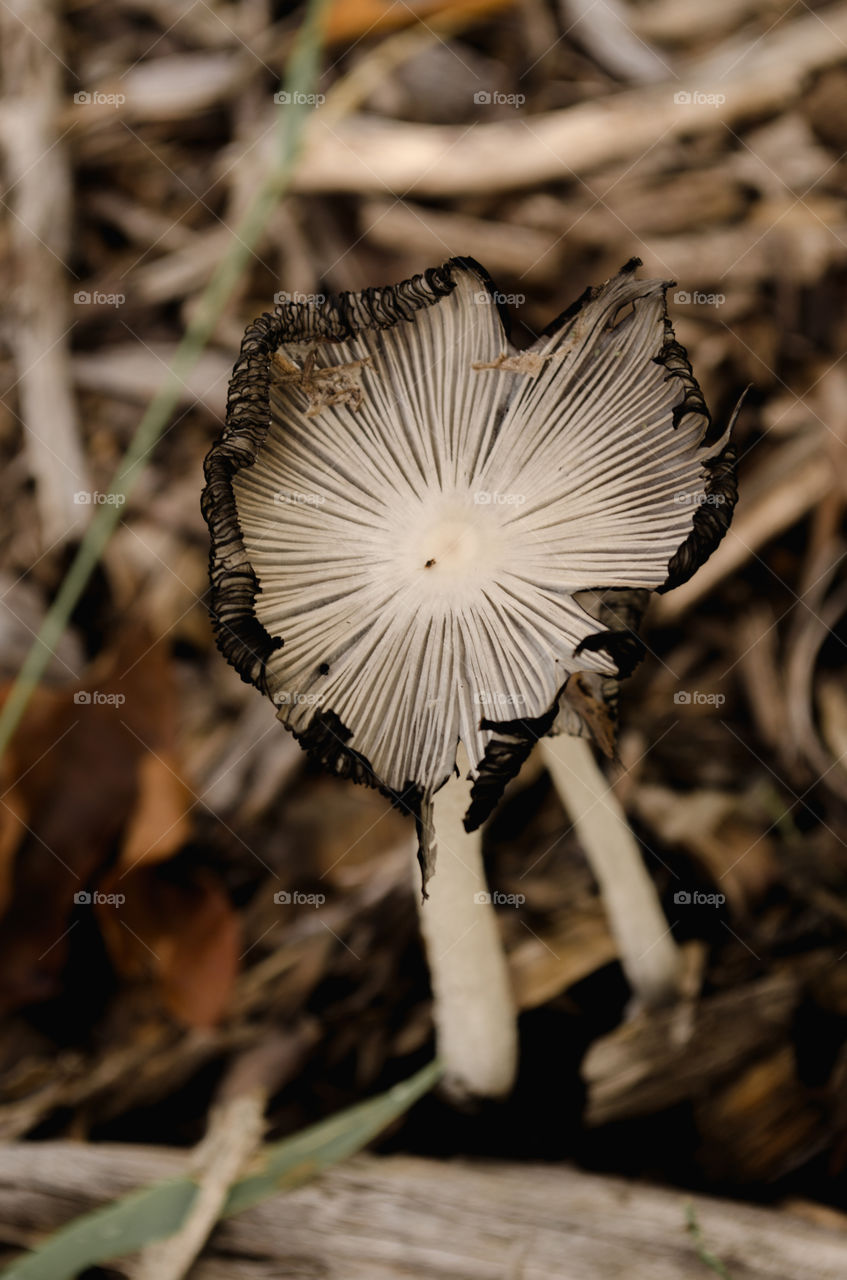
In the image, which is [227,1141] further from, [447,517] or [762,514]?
[762,514]

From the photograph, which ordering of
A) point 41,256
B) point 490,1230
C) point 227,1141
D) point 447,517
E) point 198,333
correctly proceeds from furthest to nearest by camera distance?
point 41,256 < point 198,333 < point 227,1141 < point 490,1230 < point 447,517

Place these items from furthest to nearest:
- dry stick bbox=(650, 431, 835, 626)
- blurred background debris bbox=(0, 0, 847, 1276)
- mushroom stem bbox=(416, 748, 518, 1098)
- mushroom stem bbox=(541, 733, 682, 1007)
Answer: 1. dry stick bbox=(650, 431, 835, 626)
2. blurred background debris bbox=(0, 0, 847, 1276)
3. mushroom stem bbox=(541, 733, 682, 1007)
4. mushroom stem bbox=(416, 748, 518, 1098)

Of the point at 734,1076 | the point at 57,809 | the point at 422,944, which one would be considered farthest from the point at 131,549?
the point at 734,1076

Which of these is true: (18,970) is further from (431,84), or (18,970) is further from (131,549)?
(431,84)

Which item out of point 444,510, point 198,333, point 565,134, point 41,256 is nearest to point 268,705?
point 198,333

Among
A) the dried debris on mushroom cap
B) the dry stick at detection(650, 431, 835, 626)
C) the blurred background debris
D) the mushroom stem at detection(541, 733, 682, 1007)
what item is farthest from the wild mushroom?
the dry stick at detection(650, 431, 835, 626)

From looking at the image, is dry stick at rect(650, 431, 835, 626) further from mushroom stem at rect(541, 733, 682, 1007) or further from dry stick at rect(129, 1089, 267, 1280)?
dry stick at rect(129, 1089, 267, 1280)

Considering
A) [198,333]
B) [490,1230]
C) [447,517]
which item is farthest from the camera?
[198,333]
